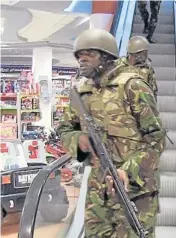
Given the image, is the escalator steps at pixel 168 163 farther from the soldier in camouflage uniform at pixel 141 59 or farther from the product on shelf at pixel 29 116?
the product on shelf at pixel 29 116

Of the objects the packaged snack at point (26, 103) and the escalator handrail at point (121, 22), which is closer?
the escalator handrail at point (121, 22)

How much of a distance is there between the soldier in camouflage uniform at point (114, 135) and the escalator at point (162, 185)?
1.02 ft

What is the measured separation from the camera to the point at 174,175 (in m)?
4.58

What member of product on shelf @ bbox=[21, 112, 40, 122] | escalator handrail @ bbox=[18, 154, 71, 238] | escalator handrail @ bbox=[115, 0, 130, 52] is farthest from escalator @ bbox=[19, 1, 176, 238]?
product on shelf @ bbox=[21, 112, 40, 122]

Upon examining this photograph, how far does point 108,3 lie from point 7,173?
13.8 ft

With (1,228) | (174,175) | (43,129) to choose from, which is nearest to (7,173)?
(1,228)

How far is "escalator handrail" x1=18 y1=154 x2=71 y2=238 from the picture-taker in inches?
82.9

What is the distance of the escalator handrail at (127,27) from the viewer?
21.8 ft

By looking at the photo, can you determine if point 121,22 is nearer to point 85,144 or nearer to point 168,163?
point 168,163

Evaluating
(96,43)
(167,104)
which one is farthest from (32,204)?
(167,104)

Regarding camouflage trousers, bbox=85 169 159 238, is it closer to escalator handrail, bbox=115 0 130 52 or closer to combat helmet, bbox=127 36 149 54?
combat helmet, bbox=127 36 149 54

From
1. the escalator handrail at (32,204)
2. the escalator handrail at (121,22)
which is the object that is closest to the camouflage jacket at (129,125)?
the escalator handrail at (32,204)

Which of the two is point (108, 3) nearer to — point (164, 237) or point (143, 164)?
point (164, 237)

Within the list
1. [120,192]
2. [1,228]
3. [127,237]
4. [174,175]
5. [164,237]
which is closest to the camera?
[120,192]
